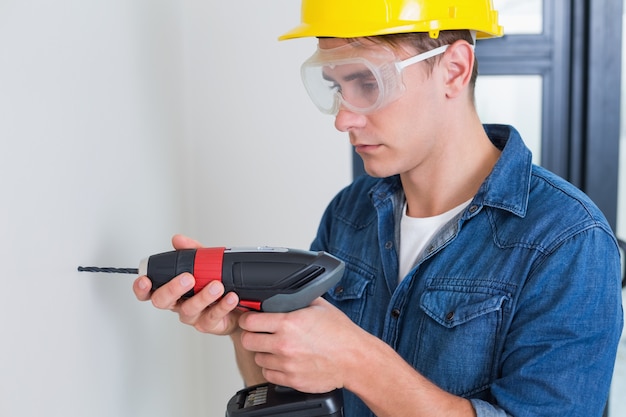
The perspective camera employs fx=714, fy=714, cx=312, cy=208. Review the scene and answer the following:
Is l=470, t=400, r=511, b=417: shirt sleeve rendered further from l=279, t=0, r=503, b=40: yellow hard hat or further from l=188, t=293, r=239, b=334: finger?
l=279, t=0, r=503, b=40: yellow hard hat

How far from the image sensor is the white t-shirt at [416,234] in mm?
1452

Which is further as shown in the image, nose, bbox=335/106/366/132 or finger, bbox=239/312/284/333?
nose, bbox=335/106/366/132

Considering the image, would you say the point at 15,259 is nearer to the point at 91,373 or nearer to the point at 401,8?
the point at 91,373

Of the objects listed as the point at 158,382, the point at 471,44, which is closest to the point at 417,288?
the point at 471,44

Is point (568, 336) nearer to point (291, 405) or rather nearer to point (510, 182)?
point (510, 182)

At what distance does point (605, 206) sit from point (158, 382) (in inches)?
63.4

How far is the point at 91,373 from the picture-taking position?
1167 millimetres

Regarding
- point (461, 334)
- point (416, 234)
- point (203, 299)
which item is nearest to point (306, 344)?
point (203, 299)

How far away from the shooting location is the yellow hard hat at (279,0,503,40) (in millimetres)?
1335

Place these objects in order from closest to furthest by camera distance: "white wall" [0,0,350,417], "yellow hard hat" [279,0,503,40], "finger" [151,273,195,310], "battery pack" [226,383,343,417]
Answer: "white wall" [0,0,350,417]
"finger" [151,273,195,310]
"battery pack" [226,383,343,417]
"yellow hard hat" [279,0,503,40]

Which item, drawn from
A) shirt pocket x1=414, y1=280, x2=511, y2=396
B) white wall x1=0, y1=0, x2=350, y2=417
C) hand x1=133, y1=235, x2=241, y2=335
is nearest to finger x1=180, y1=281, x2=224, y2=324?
hand x1=133, y1=235, x2=241, y2=335

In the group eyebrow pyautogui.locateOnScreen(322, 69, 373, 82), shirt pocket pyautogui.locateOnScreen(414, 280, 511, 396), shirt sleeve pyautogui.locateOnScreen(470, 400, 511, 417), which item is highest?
eyebrow pyautogui.locateOnScreen(322, 69, 373, 82)

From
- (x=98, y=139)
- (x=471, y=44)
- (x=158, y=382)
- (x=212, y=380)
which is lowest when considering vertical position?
(x=212, y=380)

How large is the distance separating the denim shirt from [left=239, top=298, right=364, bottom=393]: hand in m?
0.23
